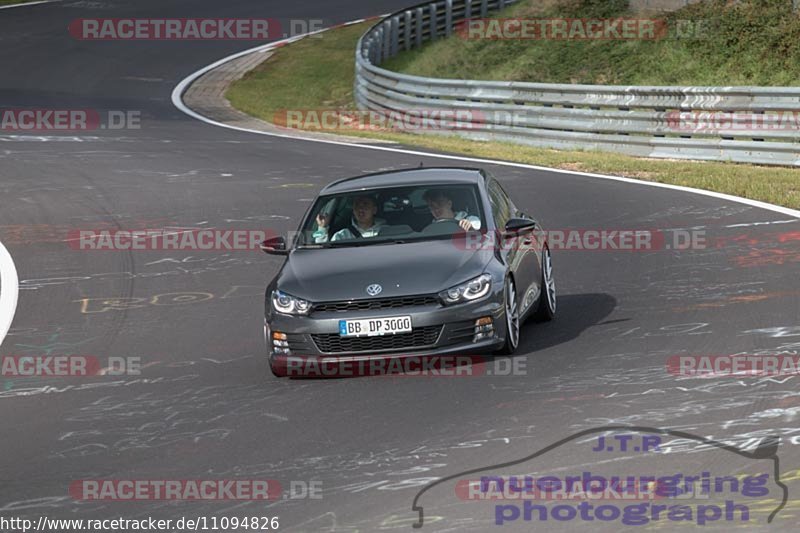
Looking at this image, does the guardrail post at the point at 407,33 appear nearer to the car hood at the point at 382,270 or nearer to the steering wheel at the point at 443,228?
the steering wheel at the point at 443,228

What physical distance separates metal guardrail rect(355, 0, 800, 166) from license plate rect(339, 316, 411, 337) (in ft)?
42.7

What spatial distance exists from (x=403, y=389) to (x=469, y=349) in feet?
2.24

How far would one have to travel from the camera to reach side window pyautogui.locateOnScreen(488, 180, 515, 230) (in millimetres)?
11891

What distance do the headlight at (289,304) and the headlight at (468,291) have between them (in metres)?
0.96

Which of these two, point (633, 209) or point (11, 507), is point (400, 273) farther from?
point (633, 209)

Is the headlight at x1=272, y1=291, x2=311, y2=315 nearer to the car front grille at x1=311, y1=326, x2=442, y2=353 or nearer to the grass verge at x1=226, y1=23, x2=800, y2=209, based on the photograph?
the car front grille at x1=311, y1=326, x2=442, y2=353

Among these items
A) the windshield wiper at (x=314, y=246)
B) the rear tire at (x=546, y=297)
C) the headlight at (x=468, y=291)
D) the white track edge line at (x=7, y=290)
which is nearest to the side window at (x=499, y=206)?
the rear tire at (x=546, y=297)

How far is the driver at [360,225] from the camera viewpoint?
38.1ft

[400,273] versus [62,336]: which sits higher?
[400,273]

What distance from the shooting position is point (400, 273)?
10.6 metres

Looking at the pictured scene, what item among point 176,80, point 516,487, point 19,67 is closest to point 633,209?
point 516,487

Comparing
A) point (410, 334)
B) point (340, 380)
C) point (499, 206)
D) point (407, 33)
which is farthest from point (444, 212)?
point (407, 33)

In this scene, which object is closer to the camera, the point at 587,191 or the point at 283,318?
the point at 283,318

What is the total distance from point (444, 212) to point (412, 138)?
57.3ft
